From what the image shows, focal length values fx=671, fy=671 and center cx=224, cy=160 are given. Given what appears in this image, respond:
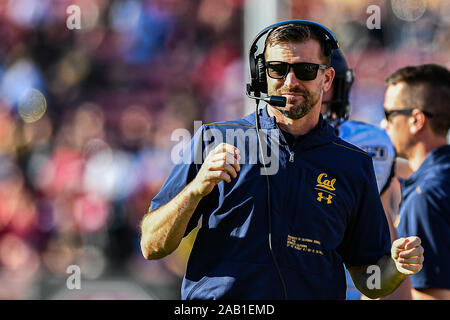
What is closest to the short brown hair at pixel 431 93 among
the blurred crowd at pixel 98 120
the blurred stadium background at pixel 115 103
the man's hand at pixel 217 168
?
the man's hand at pixel 217 168

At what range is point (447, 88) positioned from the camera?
12.0 ft

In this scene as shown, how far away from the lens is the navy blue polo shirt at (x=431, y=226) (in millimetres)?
3248

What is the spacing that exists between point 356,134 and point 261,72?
1013mm

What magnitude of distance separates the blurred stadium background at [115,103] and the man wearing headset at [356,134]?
3269mm

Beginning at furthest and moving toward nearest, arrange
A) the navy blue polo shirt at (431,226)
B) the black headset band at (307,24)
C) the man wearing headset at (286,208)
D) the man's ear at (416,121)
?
the man's ear at (416,121)
the navy blue polo shirt at (431,226)
the black headset band at (307,24)
the man wearing headset at (286,208)

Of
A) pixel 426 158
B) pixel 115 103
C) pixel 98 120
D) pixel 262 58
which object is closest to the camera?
pixel 262 58

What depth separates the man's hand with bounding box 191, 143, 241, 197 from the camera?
6.54ft

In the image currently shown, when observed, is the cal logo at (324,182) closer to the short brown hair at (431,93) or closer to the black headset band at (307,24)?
the black headset band at (307,24)

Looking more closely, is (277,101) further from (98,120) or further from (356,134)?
(98,120)

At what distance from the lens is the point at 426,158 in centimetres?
356

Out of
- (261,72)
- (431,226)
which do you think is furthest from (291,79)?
(431,226)

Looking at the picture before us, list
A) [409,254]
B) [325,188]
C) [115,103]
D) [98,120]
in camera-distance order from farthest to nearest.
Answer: [115,103] → [98,120] → [325,188] → [409,254]
